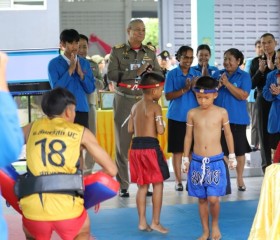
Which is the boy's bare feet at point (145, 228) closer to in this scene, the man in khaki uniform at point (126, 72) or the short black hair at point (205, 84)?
the short black hair at point (205, 84)

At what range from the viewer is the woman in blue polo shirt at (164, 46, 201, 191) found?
23.8 ft

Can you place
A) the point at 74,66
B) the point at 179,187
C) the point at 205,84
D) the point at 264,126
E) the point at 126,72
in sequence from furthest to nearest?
the point at 264,126
the point at 179,187
the point at 126,72
the point at 74,66
the point at 205,84

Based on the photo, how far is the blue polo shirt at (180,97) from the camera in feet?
24.0

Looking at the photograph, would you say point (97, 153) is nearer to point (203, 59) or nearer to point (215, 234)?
point (215, 234)

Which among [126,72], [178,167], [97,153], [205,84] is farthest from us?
[178,167]

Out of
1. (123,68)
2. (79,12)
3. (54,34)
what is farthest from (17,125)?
(79,12)

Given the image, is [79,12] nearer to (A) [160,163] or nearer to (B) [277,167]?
(A) [160,163]

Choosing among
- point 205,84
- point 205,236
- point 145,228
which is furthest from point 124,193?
point 205,84

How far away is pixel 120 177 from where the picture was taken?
7293mm

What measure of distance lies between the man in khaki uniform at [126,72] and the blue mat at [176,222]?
0.81 meters


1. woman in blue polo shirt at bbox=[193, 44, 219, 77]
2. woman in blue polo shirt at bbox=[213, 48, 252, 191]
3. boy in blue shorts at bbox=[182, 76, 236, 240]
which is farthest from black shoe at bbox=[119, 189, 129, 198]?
boy in blue shorts at bbox=[182, 76, 236, 240]

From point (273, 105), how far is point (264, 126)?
1.78ft

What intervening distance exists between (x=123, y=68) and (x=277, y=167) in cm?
359

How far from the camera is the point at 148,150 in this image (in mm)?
5555
